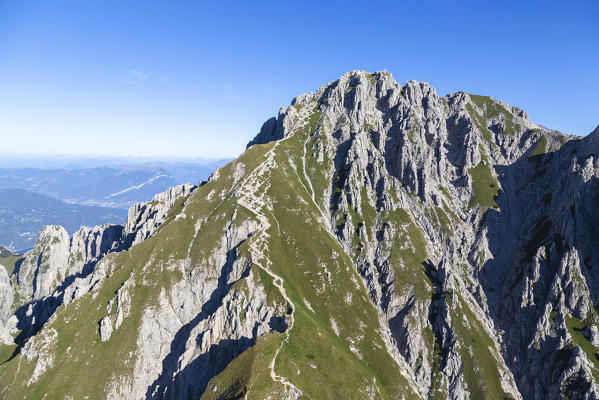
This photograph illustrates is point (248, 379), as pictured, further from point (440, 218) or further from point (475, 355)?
point (440, 218)

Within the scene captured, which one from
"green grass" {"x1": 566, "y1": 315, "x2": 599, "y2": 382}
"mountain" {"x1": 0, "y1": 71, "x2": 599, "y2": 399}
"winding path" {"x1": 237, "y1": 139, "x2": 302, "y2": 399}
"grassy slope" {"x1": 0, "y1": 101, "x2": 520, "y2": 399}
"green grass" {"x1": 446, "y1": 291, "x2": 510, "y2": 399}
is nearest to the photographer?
"winding path" {"x1": 237, "y1": 139, "x2": 302, "y2": 399}

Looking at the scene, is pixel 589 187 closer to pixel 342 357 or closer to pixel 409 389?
pixel 409 389

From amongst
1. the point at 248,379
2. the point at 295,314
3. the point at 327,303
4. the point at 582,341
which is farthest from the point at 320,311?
the point at 582,341

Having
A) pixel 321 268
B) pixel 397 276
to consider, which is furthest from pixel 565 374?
pixel 321 268

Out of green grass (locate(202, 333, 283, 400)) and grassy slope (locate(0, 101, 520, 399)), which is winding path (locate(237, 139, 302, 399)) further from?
grassy slope (locate(0, 101, 520, 399))

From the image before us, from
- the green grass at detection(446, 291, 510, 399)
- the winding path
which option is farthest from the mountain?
the green grass at detection(446, 291, 510, 399)

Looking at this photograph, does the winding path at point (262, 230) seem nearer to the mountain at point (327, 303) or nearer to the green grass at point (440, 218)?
the mountain at point (327, 303)

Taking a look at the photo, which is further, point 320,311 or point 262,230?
point 262,230

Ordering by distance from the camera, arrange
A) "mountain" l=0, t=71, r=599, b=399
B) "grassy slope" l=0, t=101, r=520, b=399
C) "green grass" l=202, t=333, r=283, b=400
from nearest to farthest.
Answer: "green grass" l=202, t=333, r=283, b=400 → "grassy slope" l=0, t=101, r=520, b=399 → "mountain" l=0, t=71, r=599, b=399

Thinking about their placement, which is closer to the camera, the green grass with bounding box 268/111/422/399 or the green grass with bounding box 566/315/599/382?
the green grass with bounding box 268/111/422/399

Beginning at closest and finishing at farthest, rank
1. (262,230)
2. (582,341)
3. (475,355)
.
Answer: (582,341) → (475,355) → (262,230)
